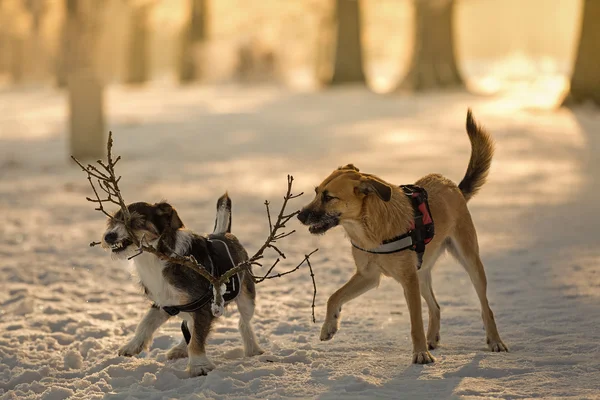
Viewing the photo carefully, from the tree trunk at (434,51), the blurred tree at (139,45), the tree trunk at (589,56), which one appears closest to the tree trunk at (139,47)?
the blurred tree at (139,45)

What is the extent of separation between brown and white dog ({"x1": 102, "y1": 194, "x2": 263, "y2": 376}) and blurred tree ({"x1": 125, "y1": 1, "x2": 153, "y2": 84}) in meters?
38.2

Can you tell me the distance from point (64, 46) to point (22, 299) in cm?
3336

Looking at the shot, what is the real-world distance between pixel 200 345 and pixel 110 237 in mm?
931

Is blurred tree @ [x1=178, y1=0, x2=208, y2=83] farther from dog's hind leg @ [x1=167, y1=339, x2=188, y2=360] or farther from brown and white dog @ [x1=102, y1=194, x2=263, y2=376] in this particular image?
brown and white dog @ [x1=102, y1=194, x2=263, y2=376]

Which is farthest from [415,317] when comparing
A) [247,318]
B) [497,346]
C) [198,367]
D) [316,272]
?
[316,272]

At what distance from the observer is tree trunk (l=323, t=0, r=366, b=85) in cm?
2859

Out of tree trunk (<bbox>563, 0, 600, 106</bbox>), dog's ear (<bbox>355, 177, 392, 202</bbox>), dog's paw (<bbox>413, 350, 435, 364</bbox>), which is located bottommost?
dog's paw (<bbox>413, 350, 435, 364</bbox>)

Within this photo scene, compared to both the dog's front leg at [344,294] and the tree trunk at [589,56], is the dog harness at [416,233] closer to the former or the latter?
the dog's front leg at [344,294]

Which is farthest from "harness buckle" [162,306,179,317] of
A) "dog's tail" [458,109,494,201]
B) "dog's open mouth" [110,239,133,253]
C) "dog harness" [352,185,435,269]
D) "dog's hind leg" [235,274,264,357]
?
"dog's tail" [458,109,494,201]

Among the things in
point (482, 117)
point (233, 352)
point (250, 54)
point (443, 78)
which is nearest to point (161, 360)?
point (233, 352)

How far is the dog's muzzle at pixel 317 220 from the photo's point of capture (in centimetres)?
573

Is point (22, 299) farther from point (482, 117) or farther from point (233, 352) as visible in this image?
point (482, 117)

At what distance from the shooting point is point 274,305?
789 cm

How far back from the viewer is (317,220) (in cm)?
575
